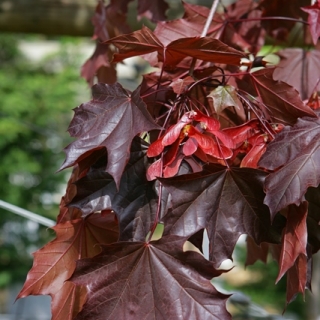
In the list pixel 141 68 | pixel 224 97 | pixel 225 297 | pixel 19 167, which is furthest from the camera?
pixel 19 167

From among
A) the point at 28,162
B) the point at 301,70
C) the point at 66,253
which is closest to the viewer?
the point at 66,253

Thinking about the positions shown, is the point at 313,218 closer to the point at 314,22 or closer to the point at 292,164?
the point at 292,164

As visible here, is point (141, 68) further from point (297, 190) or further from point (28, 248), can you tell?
point (297, 190)

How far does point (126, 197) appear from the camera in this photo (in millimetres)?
629

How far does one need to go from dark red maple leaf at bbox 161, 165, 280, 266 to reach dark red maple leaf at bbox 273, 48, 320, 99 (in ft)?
1.52

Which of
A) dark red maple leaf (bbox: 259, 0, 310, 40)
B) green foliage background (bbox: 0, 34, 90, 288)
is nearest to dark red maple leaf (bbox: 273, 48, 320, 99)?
dark red maple leaf (bbox: 259, 0, 310, 40)

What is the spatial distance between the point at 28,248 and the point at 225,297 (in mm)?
3349

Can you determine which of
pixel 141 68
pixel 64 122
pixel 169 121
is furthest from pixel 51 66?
pixel 169 121

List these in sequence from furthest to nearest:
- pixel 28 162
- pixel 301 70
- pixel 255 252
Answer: pixel 28 162
pixel 301 70
pixel 255 252

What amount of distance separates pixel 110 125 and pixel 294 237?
23 centimetres

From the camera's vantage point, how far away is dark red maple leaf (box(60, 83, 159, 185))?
62 cm

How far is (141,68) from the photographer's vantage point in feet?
11.0

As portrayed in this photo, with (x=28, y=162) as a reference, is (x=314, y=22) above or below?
above

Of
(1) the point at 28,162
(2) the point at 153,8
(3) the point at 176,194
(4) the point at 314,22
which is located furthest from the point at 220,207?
(1) the point at 28,162
